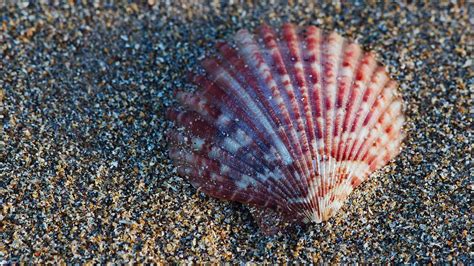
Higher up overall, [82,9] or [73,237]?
[82,9]

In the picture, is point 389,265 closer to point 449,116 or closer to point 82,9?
point 449,116

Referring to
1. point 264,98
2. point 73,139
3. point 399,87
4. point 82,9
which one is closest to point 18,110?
point 73,139

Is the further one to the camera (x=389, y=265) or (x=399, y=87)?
(x=399, y=87)

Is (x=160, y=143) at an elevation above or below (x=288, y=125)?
below

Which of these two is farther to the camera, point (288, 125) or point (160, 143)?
point (160, 143)
